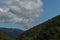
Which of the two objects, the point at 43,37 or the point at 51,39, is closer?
the point at 51,39

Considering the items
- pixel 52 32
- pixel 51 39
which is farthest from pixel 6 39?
pixel 52 32

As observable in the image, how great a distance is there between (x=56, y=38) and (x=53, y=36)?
236 inches

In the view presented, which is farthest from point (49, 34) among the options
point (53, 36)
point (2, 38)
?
point (2, 38)

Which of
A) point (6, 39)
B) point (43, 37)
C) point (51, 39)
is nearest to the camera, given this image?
point (6, 39)

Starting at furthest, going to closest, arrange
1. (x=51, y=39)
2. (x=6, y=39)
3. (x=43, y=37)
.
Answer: (x=43, y=37) → (x=51, y=39) → (x=6, y=39)

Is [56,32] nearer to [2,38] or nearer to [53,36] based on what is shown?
[53,36]

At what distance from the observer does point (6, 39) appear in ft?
363

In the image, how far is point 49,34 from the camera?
640ft

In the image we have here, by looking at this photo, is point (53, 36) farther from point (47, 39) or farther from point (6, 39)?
point (6, 39)

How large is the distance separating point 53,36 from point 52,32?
629 cm

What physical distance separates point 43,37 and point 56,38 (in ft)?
48.3

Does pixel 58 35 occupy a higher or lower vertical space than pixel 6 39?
higher

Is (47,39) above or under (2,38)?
above

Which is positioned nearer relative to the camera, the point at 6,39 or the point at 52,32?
the point at 6,39
